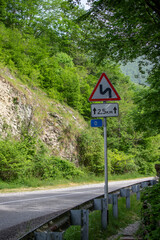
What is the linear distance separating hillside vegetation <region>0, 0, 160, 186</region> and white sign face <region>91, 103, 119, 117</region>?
4.79 m

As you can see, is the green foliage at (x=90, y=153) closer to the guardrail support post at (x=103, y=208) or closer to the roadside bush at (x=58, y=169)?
the roadside bush at (x=58, y=169)

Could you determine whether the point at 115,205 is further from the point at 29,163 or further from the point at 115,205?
the point at 29,163

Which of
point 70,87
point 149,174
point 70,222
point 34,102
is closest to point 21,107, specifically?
point 34,102

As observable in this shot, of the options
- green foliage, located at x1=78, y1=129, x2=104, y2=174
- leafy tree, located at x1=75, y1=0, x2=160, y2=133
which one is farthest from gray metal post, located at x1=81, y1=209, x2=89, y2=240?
green foliage, located at x1=78, y1=129, x2=104, y2=174

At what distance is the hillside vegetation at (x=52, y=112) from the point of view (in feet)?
51.8

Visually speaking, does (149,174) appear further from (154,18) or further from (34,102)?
(154,18)

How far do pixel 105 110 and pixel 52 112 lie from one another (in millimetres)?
17952

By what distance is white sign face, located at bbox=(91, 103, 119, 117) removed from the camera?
6.35 m

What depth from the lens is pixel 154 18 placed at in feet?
27.6

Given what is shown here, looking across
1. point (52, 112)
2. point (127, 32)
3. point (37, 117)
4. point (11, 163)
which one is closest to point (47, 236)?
point (127, 32)

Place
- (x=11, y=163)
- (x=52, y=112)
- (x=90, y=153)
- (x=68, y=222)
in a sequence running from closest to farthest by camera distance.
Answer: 1. (x=68, y=222)
2. (x=11, y=163)
3. (x=52, y=112)
4. (x=90, y=153)

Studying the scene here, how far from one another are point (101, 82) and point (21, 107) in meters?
15.0

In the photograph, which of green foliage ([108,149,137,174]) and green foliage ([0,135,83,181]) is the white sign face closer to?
green foliage ([0,135,83,181])

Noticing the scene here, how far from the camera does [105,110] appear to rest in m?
6.40
